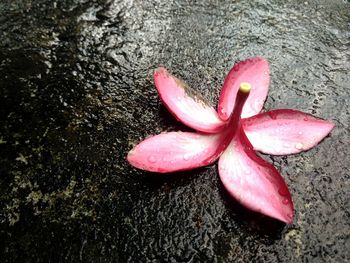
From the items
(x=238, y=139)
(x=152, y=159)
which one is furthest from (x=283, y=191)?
(x=152, y=159)

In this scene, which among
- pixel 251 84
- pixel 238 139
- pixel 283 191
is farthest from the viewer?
pixel 251 84

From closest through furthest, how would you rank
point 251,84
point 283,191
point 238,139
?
1. point 283,191
2. point 238,139
3. point 251,84

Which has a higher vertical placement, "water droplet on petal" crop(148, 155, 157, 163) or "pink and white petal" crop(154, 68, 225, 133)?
"pink and white petal" crop(154, 68, 225, 133)

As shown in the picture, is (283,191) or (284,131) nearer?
(283,191)

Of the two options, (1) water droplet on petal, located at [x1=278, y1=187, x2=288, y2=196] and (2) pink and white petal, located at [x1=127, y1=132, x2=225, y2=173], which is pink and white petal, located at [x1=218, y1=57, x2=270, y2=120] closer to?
(2) pink and white petal, located at [x1=127, y1=132, x2=225, y2=173]

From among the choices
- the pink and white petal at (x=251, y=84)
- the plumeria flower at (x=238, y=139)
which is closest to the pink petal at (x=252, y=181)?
the plumeria flower at (x=238, y=139)

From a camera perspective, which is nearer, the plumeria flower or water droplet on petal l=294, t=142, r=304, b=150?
the plumeria flower

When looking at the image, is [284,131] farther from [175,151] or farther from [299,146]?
[175,151]

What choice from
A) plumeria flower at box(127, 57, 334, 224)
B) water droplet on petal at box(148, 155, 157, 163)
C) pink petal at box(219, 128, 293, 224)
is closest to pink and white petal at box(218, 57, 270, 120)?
plumeria flower at box(127, 57, 334, 224)
